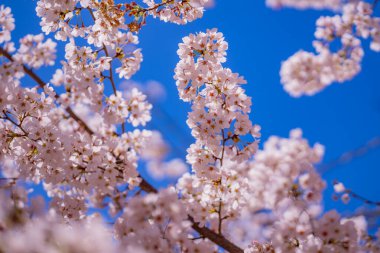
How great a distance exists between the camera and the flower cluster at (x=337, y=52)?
14.8 ft

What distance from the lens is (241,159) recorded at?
5168mm

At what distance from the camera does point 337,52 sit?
182 inches

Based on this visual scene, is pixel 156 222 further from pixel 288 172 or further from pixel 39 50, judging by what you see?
pixel 39 50

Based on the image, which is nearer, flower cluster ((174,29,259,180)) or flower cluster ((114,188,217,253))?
flower cluster ((114,188,217,253))

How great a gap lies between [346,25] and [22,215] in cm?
465

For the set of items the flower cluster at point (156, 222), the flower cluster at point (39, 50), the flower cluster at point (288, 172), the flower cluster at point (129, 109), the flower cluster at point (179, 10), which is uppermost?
the flower cluster at point (179, 10)

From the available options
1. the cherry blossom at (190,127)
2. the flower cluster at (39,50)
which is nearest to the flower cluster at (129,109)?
the cherry blossom at (190,127)

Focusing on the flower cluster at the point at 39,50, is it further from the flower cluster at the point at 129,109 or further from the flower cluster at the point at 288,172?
the flower cluster at the point at 288,172

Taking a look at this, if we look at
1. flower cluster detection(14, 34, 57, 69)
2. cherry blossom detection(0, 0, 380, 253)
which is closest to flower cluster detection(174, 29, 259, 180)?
cherry blossom detection(0, 0, 380, 253)

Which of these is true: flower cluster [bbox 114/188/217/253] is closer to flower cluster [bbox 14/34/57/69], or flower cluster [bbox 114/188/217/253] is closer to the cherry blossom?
the cherry blossom

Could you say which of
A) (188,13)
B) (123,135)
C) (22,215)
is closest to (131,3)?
(188,13)

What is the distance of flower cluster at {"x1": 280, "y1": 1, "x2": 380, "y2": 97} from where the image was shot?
14.8 feet

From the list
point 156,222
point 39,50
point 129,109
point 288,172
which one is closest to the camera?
point 156,222

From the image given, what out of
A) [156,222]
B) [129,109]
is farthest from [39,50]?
[156,222]
